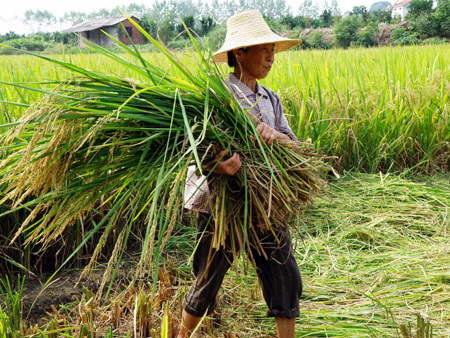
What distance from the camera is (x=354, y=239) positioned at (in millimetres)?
2568

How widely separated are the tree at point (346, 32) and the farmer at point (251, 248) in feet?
73.4

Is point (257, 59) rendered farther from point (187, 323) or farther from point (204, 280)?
point (187, 323)

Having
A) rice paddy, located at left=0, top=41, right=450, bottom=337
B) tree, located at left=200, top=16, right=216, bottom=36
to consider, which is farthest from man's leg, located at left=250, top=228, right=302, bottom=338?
tree, located at left=200, top=16, right=216, bottom=36

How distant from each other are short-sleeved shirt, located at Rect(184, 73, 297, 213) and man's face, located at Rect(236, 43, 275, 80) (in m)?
0.06

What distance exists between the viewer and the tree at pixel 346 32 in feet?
75.6

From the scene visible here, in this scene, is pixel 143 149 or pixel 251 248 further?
pixel 251 248

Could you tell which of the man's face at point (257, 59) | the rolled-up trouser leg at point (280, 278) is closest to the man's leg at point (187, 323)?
the rolled-up trouser leg at point (280, 278)

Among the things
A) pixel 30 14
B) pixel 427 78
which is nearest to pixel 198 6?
pixel 30 14

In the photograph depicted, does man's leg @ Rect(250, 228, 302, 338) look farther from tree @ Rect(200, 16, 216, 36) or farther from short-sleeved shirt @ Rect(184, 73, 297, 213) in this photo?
tree @ Rect(200, 16, 216, 36)

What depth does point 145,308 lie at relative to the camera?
A: 1.84 meters

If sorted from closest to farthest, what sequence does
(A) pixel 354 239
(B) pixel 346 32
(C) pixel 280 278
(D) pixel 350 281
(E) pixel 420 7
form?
(C) pixel 280 278 → (D) pixel 350 281 → (A) pixel 354 239 → (B) pixel 346 32 → (E) pixel 420 7

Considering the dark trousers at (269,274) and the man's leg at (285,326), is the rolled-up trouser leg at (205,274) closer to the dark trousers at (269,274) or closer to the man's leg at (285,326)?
the dark trousers at (269,274)

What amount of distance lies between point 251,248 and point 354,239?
1150 millimetres

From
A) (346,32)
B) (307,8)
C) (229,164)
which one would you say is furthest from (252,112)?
(307,8)
